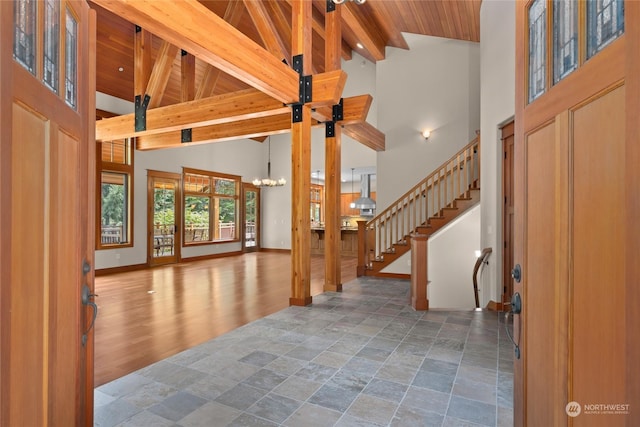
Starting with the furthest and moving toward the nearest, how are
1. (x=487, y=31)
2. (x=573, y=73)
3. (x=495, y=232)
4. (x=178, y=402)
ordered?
(x=487, y=31) < (x=495, y=232) < (x=178, y=402) < (x=573, y=73)

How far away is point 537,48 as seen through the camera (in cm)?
132

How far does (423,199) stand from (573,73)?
691 cm

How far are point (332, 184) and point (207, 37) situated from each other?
10.1ft

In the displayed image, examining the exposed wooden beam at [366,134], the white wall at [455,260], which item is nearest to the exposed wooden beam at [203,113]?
the exposed wooden beam at [366,134]

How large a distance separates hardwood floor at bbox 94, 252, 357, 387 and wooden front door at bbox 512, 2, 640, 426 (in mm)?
2933

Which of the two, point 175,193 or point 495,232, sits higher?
point 175,193

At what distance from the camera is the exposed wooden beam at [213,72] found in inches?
264

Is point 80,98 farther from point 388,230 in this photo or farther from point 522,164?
point 388,230

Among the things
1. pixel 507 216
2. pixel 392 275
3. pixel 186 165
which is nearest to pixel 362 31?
pixel 507 216

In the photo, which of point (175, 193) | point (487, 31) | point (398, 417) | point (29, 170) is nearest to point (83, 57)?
point (29, 170)

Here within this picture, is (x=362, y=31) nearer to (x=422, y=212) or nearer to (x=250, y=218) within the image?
(x=422, y=212)

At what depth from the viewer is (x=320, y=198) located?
1510 centimetres

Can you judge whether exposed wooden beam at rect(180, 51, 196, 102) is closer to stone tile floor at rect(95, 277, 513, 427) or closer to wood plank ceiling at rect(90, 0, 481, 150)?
wood plank ceiling at rect(90, 0, 481, 150)

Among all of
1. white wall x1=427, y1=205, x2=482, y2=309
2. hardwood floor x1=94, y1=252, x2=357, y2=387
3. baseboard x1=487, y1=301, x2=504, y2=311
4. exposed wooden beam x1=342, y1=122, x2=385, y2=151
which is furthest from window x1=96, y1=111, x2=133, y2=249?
baseboard x1=487, y1=301, x2=504, y2=311
